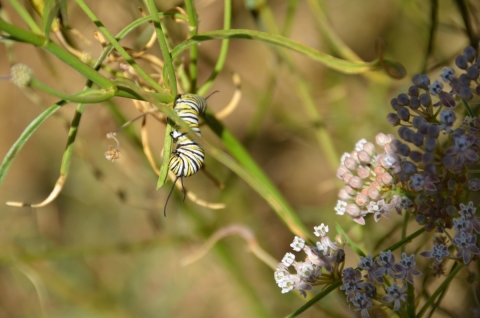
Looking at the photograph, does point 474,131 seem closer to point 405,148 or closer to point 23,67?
point 405,148

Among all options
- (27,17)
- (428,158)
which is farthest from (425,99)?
(27,17)

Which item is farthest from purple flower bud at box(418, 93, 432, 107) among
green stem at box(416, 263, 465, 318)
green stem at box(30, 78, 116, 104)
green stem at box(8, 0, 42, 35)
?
green stem at box(8, 0, 42, 35)

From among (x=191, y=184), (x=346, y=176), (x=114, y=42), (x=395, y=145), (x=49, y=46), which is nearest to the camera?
(x=49, y=46)

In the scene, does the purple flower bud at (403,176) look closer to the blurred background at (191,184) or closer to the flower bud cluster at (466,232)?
the flower bud cluster at (466,232)

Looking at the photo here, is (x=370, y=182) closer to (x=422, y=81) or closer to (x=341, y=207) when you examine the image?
(x=341, y=207)

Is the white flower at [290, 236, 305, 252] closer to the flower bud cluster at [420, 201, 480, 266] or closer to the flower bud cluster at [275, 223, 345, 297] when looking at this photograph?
the flower bud cluster at [275, 223, 345, 297]

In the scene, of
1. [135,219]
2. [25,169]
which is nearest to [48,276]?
[135,219]
